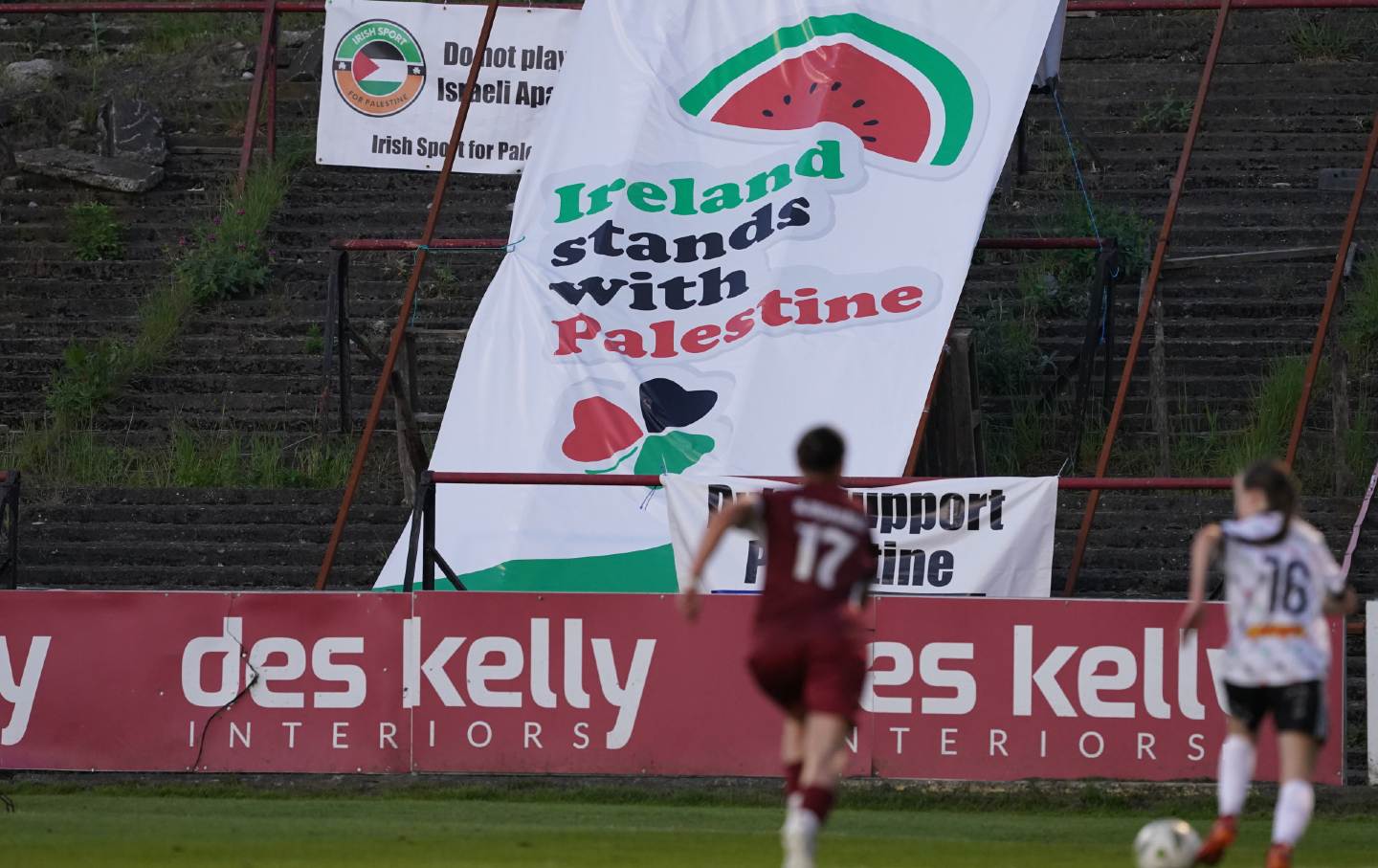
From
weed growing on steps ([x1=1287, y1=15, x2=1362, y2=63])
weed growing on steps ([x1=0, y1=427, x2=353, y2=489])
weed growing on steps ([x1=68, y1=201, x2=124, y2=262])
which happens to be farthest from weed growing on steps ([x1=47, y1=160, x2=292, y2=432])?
weed growing on steps ([x1=1287, y1=15, x2=1362, y2=63])

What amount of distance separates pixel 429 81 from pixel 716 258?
5.07 meters

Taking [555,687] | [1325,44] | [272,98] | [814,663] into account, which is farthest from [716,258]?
[1325,44]

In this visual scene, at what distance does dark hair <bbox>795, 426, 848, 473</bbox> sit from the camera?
707 cm

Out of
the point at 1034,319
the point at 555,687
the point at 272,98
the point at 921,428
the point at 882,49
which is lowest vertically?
the point at 555,687

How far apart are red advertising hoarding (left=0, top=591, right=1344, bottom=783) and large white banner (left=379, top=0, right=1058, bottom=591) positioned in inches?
73.9

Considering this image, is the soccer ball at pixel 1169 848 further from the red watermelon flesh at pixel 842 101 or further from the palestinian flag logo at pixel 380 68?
the palestinian flag logo at pixel 380 68

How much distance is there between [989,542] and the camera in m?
12.4

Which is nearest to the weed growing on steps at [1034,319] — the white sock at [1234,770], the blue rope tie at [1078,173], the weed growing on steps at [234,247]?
the blue rope tie at [1078,173]

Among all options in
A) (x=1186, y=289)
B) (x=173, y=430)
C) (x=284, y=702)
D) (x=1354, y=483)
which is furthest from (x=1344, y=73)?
(x=284, y=702)

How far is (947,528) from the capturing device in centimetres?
1238

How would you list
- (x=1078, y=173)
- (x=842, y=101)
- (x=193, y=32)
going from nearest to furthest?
(x=842, y=101)
(x=1078, y=173)
(x=193, y=32)

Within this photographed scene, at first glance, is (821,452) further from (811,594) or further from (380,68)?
(380,68)

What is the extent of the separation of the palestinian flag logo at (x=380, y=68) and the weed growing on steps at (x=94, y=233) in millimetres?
3154

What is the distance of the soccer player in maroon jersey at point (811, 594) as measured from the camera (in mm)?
6977
